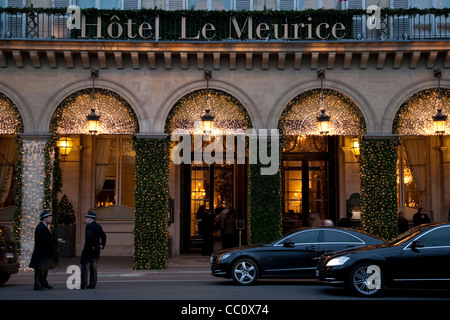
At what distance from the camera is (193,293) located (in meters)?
12.3

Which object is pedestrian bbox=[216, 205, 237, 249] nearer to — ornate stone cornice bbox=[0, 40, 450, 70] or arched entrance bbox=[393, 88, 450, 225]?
ornate stone cornice bbox=[0, 40, 450, 70]

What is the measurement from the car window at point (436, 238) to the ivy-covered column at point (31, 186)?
11.2 m

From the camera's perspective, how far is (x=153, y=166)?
17812mm

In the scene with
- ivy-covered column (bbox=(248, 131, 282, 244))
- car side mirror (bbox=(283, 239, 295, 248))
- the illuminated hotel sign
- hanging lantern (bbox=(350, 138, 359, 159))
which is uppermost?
the illuminated hotel sign

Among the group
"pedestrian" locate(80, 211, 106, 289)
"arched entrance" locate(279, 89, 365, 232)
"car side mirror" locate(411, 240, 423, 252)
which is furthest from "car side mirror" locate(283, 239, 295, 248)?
"arched entrance" locate(279, 89, 365, 232)

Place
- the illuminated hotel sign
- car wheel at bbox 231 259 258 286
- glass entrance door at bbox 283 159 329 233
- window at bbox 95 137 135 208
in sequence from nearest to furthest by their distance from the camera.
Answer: car wheel at bbox 231 259 258 286
the illuminated hotel sign
window at bbox 95 137 135 208
glass entrance door at bbox 283 159 329 233

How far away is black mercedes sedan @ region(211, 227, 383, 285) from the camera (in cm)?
1405

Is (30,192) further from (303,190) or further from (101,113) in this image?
(303,190)

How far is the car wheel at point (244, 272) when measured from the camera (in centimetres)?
1402

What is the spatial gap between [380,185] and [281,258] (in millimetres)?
5236

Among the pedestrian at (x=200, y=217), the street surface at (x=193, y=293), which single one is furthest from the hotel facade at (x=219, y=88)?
the pedestrian at (x=200, y=217)

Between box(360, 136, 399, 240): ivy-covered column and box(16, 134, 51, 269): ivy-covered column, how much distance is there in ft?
31.9

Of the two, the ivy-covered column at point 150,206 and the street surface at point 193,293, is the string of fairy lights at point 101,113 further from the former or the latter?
the street surface at point 193,293
